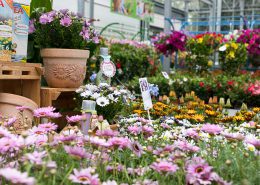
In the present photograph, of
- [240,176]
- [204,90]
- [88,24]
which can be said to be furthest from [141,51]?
[240,176]

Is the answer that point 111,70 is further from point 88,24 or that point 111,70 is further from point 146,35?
point 146,35

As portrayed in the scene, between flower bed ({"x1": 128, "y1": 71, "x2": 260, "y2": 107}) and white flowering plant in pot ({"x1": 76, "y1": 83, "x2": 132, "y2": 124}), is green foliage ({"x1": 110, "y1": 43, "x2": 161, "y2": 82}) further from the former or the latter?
Answer: white flowering plant in pot ({"x1": 76, "y1": 83, "x2": 132, "y2": 124})

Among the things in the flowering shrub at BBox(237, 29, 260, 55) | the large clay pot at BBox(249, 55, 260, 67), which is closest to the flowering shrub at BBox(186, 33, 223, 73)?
the flowering shrub at BBox(237, 29, 260, 55)

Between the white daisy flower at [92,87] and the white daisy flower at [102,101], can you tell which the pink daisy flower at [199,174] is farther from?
the white daisy flower at [92,87]

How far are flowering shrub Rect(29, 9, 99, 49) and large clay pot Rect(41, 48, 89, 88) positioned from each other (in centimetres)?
9

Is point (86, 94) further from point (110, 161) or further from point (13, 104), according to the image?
point (110, 161)

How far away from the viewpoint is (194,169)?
3.61 ft

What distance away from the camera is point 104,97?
2766 mm

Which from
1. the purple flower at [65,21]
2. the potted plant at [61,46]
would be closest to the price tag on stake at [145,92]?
the potted plant at [61,46]

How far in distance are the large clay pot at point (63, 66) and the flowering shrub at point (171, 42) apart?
17.3ft

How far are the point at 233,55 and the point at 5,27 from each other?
5.86 metres

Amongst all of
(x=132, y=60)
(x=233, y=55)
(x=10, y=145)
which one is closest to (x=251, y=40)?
(x=233, y=55)

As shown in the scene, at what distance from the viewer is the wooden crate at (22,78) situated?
2514mm

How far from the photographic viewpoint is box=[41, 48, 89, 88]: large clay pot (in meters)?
2.81
